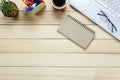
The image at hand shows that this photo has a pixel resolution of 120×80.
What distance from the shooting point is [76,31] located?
1037mm

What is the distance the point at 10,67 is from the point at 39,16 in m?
0.23

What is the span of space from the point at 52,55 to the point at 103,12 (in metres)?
0.26

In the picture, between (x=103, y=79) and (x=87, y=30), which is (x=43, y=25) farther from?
(x=103, y=79)

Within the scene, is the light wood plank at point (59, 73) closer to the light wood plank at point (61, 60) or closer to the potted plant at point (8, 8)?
the light wood plank at point (61, 60)

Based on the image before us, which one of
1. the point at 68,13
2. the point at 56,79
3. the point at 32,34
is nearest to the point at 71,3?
the point at 68,13

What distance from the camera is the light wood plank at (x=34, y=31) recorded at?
3.38 feet

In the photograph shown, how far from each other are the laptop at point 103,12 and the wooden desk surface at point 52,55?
22 mm

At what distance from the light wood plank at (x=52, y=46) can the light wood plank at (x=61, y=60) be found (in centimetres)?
2

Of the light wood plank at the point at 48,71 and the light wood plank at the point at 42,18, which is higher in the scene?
the light wood plank at the point at 42,18

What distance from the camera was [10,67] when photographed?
3.32 feet

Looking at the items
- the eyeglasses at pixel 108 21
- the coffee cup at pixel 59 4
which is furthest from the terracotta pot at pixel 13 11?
the eyeglasses at pixel 108 21

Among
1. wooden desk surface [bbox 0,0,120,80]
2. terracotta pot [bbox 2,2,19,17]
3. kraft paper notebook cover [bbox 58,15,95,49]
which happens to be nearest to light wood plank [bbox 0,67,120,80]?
wooden desk surface [bbox 0,0,120,80]

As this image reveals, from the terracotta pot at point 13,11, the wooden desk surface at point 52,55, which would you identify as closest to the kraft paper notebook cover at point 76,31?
the wooden desk surface at point 52,55

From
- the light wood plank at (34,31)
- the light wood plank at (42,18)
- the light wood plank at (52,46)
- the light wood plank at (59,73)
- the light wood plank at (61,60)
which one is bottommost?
the light wood plank at (59,73)
